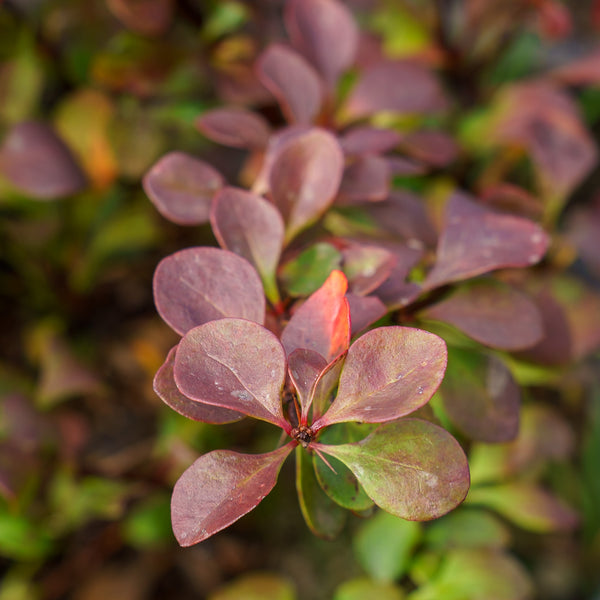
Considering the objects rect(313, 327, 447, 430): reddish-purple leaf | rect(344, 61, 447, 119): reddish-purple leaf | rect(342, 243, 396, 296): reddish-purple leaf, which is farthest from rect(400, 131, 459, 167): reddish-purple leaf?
rect(313, 327, 447, 430): reddish-purple leaf

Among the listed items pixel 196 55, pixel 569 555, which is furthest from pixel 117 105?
pixel 569 555

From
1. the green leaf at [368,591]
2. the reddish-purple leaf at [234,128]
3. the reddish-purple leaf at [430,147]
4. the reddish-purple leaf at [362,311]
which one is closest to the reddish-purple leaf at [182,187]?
the reddish-purple leaf at [234,128]

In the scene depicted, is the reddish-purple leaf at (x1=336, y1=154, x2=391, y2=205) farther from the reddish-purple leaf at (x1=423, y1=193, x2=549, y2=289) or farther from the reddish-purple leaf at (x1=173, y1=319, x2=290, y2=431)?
the reddish-purple leaf at (x1=173, y1=319, x2=290, y2=431)

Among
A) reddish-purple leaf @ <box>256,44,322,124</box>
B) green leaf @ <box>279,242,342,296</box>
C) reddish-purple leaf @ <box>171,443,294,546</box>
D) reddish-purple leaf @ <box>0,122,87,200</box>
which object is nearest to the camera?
reddish-purple leaf @ <box>171,443,294,546</box>

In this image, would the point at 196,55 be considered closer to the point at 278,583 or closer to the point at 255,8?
the point at 255,8

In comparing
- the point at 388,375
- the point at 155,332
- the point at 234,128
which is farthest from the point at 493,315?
the point at 155,332

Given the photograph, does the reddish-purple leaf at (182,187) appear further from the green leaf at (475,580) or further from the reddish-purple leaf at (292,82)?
the green leaf at (475,580)
